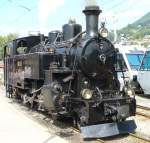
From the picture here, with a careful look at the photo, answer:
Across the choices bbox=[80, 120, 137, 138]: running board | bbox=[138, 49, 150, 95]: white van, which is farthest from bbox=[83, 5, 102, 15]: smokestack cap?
bbox=[138, 49, 150, 95]: white van

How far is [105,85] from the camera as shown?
11.5m

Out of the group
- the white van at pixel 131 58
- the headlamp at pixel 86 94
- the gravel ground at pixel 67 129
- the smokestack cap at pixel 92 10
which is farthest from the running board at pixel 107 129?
the white van at pixel 131 58

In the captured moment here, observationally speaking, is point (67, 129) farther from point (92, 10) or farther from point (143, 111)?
point (143, 111)

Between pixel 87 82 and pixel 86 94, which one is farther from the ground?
pixel 87 82

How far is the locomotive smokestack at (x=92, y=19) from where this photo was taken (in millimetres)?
11034

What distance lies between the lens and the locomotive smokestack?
1103cm

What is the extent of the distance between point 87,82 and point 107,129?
1.45 m

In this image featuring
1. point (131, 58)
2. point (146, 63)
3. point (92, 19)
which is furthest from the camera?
point (131, 58)

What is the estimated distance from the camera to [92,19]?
36.7 feet

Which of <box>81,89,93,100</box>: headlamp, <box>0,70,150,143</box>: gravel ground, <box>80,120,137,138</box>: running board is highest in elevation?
<box>81,89,93,100</box>: headlamp

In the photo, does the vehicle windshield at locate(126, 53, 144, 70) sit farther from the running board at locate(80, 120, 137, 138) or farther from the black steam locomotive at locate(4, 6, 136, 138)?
the running board at locate(80, 120, 137, 138)

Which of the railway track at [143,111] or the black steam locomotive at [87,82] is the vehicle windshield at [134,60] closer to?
the railway track at [143,111]

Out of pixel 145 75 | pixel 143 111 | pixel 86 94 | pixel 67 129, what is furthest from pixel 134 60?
pixel 86 94

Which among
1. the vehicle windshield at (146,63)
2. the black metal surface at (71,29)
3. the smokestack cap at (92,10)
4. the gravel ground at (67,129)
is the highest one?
the smokestack cap at (92,10)
